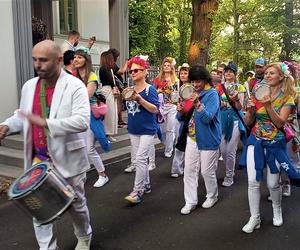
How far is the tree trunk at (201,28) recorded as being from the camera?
12.2 metres

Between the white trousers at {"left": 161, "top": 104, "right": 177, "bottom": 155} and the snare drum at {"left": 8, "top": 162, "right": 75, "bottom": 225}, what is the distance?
4798 millimetres

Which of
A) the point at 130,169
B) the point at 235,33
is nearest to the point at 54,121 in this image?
the point at 130,169

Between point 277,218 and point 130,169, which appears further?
point 130,169

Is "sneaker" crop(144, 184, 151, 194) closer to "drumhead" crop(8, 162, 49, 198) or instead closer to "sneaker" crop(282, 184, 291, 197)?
"sneaker" crop(282, 184, 291, 197)

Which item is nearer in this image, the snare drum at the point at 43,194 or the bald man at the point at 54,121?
the snare drum at the point at 43,194

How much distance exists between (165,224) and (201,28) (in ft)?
28.7

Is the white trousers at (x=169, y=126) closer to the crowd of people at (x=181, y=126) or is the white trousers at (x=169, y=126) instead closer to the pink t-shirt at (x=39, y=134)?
the crowd of people at (x=181, y=126)

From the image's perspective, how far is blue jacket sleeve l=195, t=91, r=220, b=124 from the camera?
4.82 m

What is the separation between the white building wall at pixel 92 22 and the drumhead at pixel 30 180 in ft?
34.1

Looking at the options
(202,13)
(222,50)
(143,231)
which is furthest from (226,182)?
(222,50)

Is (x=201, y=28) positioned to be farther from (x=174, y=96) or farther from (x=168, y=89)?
(x=174, y=96)

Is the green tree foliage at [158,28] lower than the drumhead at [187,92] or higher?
higher

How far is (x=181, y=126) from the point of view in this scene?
5.43 m

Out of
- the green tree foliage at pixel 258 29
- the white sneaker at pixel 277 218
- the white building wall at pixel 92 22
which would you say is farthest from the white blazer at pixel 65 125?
the green tree foliage at pixel 258 29
